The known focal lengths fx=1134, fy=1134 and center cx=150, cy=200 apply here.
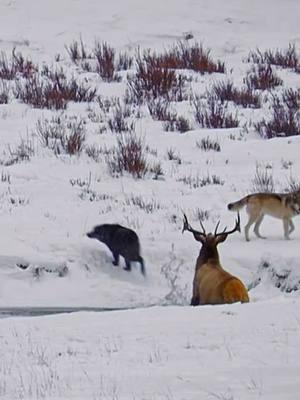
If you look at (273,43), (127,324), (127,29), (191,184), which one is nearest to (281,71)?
(273,43)

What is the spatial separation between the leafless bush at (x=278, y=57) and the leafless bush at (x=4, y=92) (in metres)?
4.96

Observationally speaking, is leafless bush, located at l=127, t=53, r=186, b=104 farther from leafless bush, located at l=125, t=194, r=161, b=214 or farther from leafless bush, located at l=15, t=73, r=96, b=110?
leafless bush, located at l=125, t=194, r=161, b=214

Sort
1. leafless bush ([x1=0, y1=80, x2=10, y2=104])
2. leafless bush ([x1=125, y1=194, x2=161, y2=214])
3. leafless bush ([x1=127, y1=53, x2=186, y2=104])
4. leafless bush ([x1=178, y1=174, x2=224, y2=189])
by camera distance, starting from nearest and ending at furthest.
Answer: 1. leafless bush ([x1=125, y1=194, x2=161, y2=214])
2. leafless bush ([x1=178, y1=174, x2=224, y2=189])
3. leafless bush ([x1=0, y1=80, x2=10, y2=104])
4. leafless bush ([x1=127, y1=53, x2=186, y2=104])

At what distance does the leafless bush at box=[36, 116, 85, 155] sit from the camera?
14.9 m

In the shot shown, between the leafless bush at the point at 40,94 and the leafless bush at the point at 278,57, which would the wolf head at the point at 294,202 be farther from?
the leafless bush at the point at 278,57

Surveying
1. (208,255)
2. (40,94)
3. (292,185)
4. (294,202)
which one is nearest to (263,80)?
(40,94)

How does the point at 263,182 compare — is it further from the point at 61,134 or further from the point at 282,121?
the point at 61,134

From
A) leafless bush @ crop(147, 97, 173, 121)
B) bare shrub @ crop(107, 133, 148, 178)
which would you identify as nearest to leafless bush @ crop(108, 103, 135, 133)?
leafless bush @ crop(147, 97, 173, 121)

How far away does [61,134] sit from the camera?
1543 cm

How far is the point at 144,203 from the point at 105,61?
7.81 metres

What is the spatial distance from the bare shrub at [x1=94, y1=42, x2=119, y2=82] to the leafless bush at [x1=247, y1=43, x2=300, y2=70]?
2.61 m

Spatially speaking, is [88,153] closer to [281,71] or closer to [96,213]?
[96,213]

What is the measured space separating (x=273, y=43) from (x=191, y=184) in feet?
32.0

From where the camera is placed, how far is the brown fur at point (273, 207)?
11.6 meters
